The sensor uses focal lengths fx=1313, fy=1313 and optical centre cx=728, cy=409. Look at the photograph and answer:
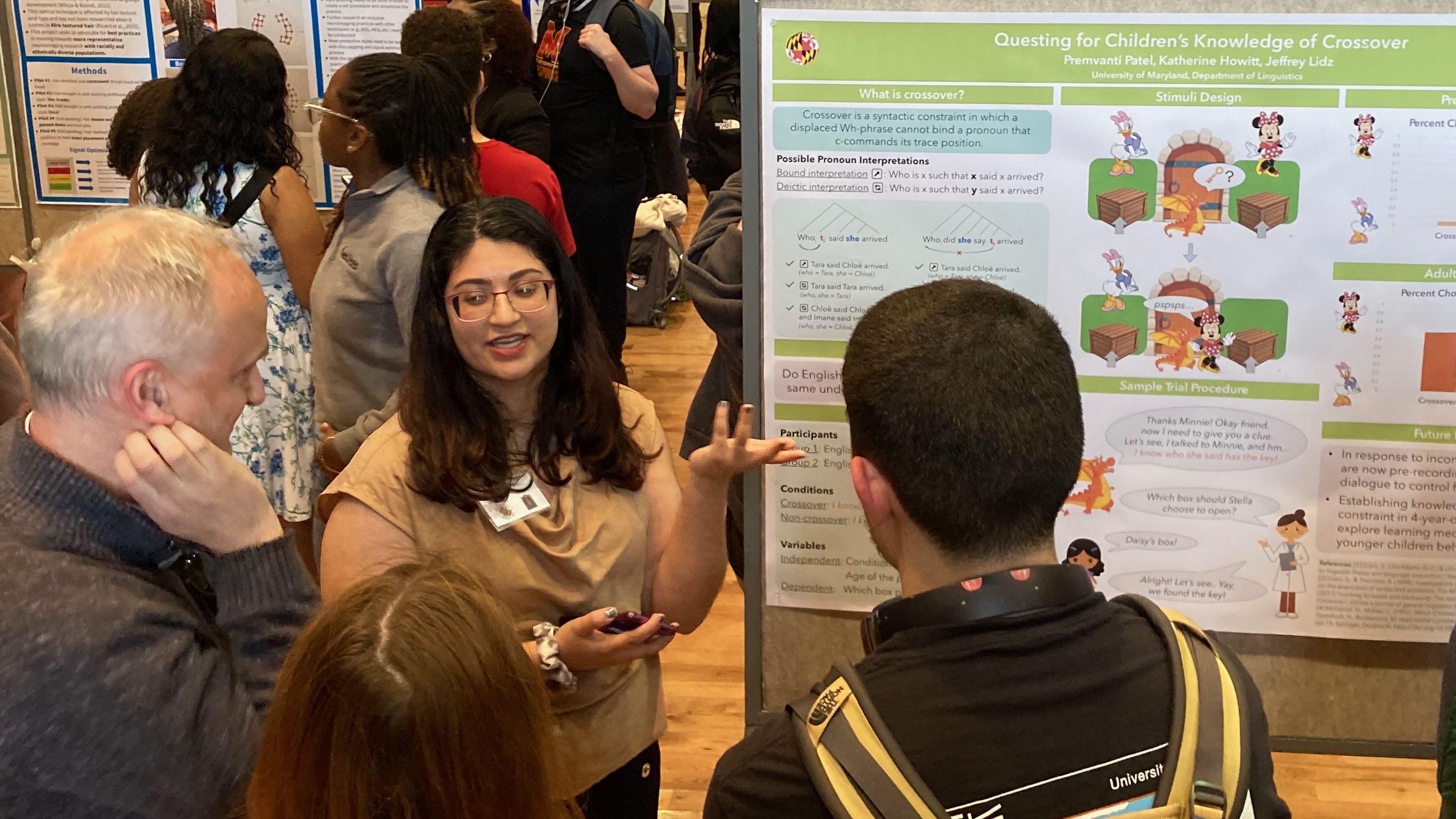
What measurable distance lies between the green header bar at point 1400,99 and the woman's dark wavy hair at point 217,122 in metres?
2.27

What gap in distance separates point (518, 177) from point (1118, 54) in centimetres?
182

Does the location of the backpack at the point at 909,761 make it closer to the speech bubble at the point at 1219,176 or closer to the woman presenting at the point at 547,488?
the woman presenting at the point at 547,488

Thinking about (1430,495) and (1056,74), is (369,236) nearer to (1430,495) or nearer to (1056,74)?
(1056,74)

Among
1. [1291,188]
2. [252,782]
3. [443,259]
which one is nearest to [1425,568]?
[1291,188]

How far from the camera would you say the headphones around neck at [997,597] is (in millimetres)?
1148

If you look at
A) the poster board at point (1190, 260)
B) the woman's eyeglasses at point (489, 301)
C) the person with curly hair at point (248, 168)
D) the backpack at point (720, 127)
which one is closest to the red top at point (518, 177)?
the person with curly hair at point (248, 168)

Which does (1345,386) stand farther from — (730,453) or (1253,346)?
(730,453)

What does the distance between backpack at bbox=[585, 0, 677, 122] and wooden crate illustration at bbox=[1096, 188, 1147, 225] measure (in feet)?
8.83

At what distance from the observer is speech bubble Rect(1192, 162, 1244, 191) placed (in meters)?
2.12

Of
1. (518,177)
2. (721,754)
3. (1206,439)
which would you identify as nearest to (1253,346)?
(1206,439)

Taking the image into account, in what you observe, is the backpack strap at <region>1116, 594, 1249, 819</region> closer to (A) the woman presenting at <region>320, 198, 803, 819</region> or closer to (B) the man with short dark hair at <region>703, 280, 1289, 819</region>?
(B) the man with short dark hair at <region>703, 280, 1289, 819</region>

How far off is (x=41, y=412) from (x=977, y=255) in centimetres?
144

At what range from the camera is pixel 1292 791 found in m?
3.17

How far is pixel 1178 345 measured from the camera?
2.20 metres
